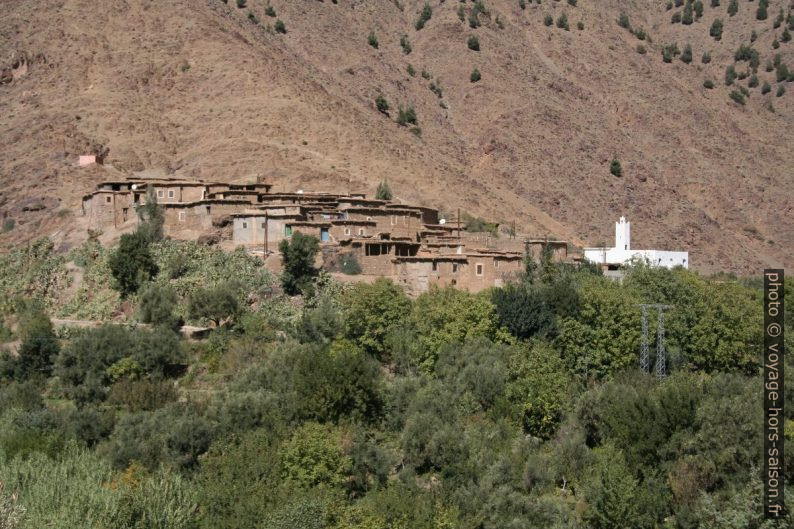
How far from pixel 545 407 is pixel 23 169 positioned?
1255 inches

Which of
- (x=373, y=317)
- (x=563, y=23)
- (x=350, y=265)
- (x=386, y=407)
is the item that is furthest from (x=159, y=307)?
(x=563, y=23)

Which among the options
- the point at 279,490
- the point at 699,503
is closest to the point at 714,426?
the point at 699,503

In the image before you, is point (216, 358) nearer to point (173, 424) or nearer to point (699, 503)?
point (173, 424)

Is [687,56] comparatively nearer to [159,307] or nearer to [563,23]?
[563,23]

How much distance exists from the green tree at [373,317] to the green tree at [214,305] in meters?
3.82

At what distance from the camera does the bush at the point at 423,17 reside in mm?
81688

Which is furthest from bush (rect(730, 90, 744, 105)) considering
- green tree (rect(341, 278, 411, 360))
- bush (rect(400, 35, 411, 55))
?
green tree (rect(341, 278, 411, 360))

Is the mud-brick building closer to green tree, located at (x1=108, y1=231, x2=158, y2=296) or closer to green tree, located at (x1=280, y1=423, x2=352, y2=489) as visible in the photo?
green tree, located at (x1=108, y1=231, x2=158, y2=296)

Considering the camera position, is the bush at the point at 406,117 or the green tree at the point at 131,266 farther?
the bush at the point at 406,117

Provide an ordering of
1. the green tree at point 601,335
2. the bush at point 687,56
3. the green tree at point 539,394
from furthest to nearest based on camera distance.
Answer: the bush at point 687,56 → the green tree at point 601,335 → the green tree at point 539,394

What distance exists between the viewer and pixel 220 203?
3828cm

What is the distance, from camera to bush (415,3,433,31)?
81.7m

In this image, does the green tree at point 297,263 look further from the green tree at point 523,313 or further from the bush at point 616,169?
the bush at point 616,169

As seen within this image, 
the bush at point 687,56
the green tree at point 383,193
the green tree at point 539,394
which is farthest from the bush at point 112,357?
the bush at point 687,56
